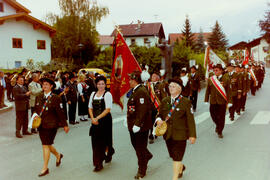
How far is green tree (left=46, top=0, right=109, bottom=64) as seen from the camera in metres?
41.8

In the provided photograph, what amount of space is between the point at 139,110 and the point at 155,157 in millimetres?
1847

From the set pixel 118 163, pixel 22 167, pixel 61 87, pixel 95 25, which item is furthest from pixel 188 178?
pixel 95 25

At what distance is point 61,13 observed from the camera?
43562 millimetres

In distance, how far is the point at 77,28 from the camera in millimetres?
42406

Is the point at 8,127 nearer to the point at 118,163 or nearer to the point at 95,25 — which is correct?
the point at 118,163

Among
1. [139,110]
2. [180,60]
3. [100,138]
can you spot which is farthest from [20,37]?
[139,110]

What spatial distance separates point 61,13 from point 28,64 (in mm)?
12085

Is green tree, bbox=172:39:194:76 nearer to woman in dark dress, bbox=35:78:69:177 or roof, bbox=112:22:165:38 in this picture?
woman in dark dress, bbox=35:78:69:177

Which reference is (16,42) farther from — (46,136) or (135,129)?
(135,129)

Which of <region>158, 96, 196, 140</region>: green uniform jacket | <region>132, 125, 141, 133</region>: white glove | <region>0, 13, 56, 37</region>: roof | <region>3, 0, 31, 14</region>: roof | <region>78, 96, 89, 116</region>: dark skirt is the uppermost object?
<region>3, 0, 31, 14</region>: roof

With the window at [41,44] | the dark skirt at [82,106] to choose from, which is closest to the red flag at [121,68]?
the dark skirt at [82,106]

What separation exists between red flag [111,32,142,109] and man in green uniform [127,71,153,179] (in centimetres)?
108

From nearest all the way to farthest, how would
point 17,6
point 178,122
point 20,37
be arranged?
point 178,122
point 20,37
point 17,6

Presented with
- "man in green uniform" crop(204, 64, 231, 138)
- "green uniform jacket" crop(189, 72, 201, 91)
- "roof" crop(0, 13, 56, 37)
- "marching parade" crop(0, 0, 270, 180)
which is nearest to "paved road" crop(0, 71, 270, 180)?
"marching parade" crop(0, 0, 270, 180)
